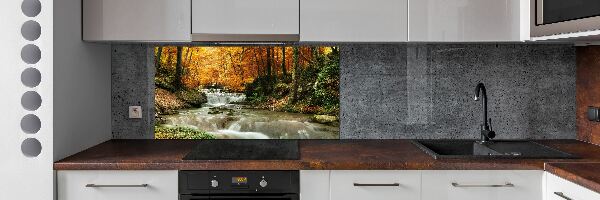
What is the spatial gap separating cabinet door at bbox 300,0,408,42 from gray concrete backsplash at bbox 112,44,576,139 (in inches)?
16.3

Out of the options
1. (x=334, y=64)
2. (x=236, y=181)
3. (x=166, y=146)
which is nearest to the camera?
(x=236, y=181)

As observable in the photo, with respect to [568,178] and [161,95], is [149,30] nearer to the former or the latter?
[161,95]

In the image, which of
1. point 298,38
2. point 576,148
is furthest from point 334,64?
point 576,148

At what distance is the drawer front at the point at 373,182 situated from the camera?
2.53 metres

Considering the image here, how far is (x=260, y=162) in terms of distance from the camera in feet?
8.23

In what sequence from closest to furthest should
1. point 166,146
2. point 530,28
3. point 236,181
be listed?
point 236,181
point 530,28
point 166,146

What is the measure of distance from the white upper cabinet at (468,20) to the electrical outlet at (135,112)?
1477 millimetres

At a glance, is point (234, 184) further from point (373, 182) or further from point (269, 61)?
point (269, 61)

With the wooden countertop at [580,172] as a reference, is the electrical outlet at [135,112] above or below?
above

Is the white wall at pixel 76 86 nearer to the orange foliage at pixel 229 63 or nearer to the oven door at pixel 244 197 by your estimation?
the orange foliage at pixel 229 63

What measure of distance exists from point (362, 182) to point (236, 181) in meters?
0.52

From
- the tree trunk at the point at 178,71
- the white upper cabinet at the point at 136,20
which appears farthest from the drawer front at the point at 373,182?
the tree trunk at the point at 178,71
